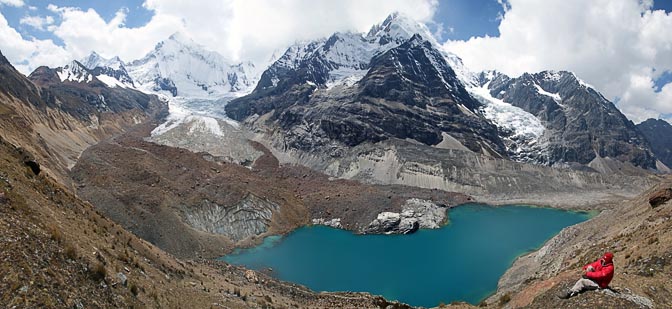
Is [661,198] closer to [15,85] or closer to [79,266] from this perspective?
[79,266]

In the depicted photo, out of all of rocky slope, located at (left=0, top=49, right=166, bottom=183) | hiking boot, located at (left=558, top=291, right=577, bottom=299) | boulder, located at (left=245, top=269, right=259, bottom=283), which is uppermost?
rocky slope, located at (left=0, top=49, right=166, bottom=183)

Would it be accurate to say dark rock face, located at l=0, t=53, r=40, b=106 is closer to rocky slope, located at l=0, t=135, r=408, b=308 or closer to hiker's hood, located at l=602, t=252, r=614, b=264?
rocky slope, located at l=0, t=135, r=408, b=308

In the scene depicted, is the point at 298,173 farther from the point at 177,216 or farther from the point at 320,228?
the point at 177,216

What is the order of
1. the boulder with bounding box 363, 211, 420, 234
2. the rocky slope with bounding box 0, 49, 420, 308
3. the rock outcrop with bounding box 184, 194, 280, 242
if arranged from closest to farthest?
1. the rocky slope with bounding box 0, 49, 420, 308
2. the rock outcrop with bounding box 184, 194, 280, 242
3. the boulder with bounding box 363, 211, 420, 234

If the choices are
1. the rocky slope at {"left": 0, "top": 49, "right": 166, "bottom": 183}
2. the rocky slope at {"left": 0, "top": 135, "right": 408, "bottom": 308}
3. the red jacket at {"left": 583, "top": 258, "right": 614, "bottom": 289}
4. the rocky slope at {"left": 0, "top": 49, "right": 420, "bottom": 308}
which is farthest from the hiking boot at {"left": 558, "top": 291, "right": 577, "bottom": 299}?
the rocky slope at {"left": 0, "top": 49, "right": 166, "bottom": 183}

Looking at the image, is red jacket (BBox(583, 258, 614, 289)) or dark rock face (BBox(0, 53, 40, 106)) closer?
red jacket (BBox(583, 258, 614, 289))

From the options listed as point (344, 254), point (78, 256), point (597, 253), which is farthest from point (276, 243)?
point (78, 256)

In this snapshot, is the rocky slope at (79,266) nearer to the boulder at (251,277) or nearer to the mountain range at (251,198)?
the mountain range at (251,198)

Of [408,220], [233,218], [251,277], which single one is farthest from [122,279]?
[408,220]
